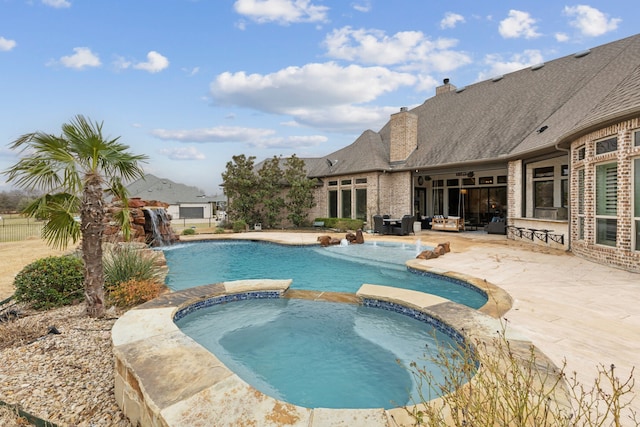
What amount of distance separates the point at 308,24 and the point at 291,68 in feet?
22.0

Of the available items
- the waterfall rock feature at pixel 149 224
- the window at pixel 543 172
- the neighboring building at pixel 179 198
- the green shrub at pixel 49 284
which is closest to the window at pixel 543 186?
the window at pixel 543 172

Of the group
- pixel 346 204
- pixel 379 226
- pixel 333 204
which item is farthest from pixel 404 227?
pixel 333 204

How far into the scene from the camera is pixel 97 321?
4945 millimetres

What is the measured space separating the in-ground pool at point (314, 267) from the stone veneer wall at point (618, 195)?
414 cm

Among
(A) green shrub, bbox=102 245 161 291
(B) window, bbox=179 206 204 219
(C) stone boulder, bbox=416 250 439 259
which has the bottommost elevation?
(C) stone boulder, bbox=416 250 439 259

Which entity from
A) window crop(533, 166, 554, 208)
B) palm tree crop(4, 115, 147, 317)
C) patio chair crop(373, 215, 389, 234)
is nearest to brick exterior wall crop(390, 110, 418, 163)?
patio chair crop(373, 215, 389, 234)

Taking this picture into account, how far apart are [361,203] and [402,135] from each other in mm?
4519

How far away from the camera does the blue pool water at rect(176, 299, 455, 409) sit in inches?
142

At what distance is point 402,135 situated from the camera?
61.9ft

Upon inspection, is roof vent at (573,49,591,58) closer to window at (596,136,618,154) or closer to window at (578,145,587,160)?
window at (578,145,587,160)

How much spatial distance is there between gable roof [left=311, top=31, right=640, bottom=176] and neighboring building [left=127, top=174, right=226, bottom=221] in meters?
29.9

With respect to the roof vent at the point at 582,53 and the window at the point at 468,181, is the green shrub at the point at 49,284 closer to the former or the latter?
the window at the point at 468,181

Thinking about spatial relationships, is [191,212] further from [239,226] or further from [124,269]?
[124,269]

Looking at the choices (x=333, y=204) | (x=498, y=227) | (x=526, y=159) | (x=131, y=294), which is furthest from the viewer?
(x=333, y=204)
